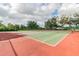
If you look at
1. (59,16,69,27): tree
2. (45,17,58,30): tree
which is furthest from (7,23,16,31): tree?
(59,16,69,27): tree

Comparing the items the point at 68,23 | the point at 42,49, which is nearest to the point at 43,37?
the point at 42,49

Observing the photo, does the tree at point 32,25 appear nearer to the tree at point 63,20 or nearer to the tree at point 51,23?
the tree at point 51,23

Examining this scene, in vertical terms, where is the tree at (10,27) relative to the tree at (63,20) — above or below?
below

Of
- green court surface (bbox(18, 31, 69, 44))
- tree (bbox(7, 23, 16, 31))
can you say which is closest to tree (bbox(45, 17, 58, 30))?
green court surface (bbox(18, 31, 69, 44))

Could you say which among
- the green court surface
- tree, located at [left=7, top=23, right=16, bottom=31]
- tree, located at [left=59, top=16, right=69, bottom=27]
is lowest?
the green court surface

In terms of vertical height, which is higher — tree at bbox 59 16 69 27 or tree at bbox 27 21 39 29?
tree at bbox 59 16 69 27

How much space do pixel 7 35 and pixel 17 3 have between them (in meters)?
0.31

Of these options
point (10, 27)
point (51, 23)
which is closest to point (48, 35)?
point (51, 23)

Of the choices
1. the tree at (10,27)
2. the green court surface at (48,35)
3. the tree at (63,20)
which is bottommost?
the green court surface at (48,35)

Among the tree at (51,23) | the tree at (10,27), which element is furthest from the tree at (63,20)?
the tree at (10,27)

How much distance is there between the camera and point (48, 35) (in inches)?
55.1

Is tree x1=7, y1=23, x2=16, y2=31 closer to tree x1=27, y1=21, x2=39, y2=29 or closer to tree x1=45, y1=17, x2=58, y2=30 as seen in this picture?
tree x1=27, y1=21, x2=39, y2=29

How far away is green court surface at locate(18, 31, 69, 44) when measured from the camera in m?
1.40

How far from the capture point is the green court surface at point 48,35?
1.40m
